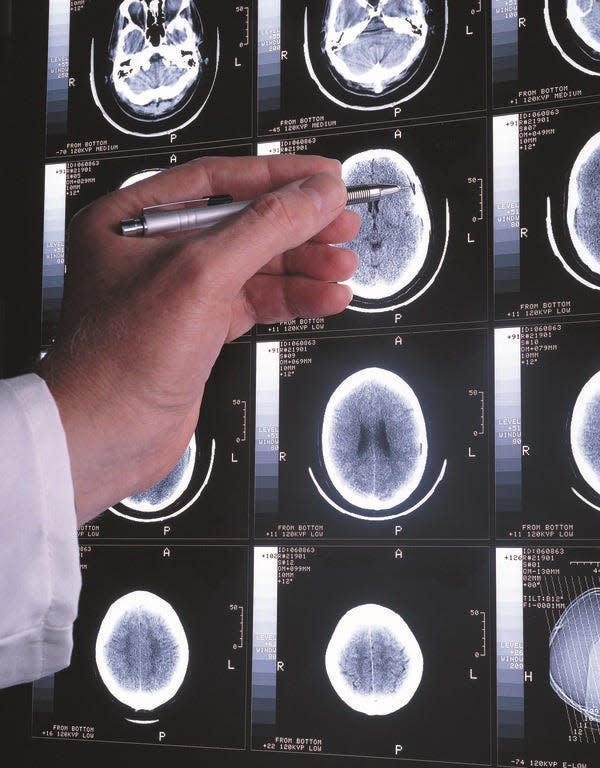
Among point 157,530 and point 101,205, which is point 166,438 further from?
point 157,530

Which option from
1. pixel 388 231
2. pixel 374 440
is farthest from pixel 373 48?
pixel 374 440

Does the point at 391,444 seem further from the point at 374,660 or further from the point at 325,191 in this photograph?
the point at 325,191

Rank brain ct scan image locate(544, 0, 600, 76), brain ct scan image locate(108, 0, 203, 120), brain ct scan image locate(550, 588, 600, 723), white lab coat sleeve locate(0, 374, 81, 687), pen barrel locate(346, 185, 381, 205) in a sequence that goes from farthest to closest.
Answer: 1. brain ct scan image locate(108, 0, 203, 120)
2. brain ct scan image locate(544, 0, 600, 76)
3. brain ct scan image locate(550, 588, 600, 723)
4. pen barrel locate(346, 185, 381, 205)
5. white lab coat sleeve locate(0, 374, 81, 687)

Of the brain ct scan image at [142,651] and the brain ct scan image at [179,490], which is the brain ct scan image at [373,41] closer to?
the brain ct scan image at [179,490]

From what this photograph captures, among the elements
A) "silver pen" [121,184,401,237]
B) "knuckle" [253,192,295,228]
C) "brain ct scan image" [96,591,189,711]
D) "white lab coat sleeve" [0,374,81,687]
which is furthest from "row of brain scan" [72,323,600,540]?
"white lab coat sleeve" [0,374,81,687]

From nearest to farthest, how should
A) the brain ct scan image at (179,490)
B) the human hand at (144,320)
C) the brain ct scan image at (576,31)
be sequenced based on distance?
the human hand at (144,320) → the brain ct scan image at (576,31) → the brain ct scan image at (179,490)

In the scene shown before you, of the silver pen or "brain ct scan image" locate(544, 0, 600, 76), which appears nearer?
the silver pen

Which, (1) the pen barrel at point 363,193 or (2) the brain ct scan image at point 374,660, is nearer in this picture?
(1) the pen barrel at point 363,193

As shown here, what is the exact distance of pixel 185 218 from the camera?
85cm

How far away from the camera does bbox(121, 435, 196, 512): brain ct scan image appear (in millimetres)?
1405

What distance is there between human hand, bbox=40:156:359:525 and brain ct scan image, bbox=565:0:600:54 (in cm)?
61

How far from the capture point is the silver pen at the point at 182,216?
824mm

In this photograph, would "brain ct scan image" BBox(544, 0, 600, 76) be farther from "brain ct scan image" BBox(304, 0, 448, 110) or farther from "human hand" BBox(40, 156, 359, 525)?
"human hand" BBox(40, 156, 359, 525)

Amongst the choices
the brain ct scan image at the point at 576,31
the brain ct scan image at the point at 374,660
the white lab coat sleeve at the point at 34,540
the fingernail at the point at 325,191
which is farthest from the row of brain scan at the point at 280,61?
the white lab coat sleeve at the point at 34,540
